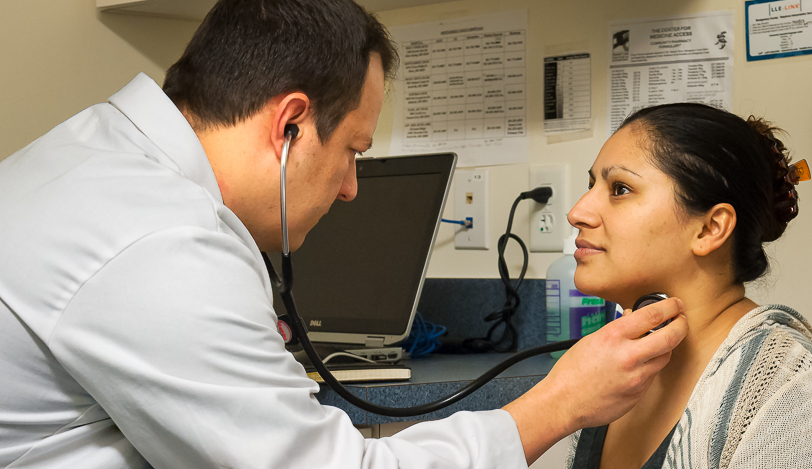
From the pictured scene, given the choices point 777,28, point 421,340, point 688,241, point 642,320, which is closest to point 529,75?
point 777,28

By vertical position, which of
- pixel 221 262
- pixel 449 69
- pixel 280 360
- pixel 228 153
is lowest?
pixel 280 360

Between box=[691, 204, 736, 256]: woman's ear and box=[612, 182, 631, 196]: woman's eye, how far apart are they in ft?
0.37

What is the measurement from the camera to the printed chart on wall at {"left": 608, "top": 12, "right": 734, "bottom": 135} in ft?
4.77

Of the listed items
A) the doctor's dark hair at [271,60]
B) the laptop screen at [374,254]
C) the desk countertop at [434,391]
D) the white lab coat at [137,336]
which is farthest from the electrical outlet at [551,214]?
the white lab coat at [137,336]

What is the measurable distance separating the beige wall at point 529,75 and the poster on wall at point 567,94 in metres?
0.02

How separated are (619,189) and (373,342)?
0.64m

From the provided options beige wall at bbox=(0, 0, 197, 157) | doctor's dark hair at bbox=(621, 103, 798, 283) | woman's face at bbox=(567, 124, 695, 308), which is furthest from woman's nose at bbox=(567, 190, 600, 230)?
beige wall at bbox=(0, 0, 197, 157)

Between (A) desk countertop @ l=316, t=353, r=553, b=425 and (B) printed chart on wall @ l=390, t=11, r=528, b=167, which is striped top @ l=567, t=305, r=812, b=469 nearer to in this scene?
(A) desk countertop @ l=316, t=353, r=553, b=425

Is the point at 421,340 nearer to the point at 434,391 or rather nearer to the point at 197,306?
the point at 434,391

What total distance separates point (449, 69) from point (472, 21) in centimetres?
14

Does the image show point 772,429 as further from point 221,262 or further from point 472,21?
point 472,21

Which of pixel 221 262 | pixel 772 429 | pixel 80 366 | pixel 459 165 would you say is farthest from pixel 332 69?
pixel 459 165

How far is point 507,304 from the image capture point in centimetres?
157

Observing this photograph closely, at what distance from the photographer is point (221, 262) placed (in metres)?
0.61
